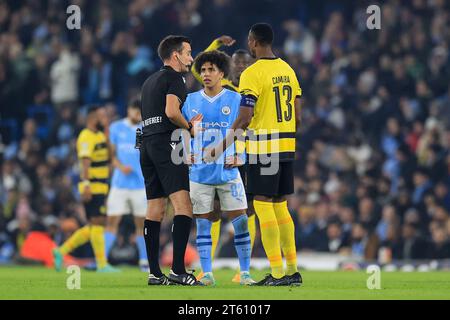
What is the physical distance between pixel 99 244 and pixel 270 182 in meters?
5.62

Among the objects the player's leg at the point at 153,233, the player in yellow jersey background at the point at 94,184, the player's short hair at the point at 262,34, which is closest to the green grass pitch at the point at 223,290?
the player's leg at the point at 153,233

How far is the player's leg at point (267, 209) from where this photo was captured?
39.4 ft

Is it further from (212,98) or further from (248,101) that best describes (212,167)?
(248,101)

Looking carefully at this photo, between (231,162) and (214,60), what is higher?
(214,60)

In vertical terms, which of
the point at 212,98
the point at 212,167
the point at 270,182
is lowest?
the point at 270,182

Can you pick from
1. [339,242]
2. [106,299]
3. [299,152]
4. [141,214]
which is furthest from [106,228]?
[106,299]

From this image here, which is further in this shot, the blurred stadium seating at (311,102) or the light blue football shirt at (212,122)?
the blurred stadium seating at (311,102)

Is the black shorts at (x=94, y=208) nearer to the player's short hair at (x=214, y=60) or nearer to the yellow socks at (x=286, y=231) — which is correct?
the player's short hair at (x=214, y=60)

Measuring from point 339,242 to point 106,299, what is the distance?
10.2m

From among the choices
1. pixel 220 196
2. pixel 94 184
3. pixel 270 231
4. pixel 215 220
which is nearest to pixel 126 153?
pixel 94 184

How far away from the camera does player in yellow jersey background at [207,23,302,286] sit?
39.5ft

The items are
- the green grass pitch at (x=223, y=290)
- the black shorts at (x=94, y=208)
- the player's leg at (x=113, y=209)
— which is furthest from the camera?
the player's leg at (x=113, y=209)

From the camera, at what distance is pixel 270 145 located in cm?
1213

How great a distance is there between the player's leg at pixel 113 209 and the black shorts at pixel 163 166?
17.3 ft
